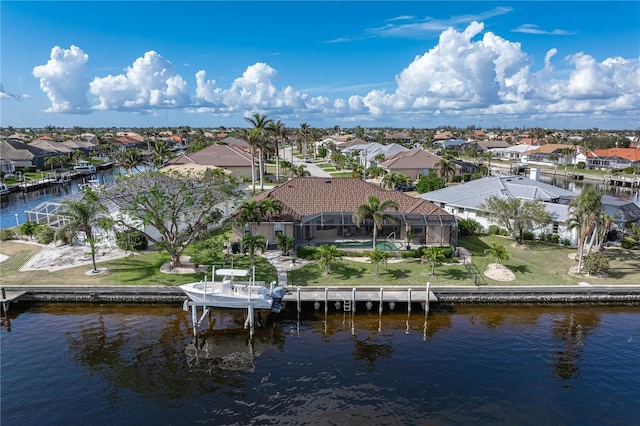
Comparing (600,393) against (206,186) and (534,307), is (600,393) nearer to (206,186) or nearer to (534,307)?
(534,307)

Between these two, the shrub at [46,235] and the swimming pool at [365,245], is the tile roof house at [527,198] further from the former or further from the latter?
the shrub at [46,235]

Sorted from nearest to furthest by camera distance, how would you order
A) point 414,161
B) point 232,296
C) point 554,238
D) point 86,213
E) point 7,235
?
1. point 232,296
2. point 86,213
3. point 7,235
4. point 554,238
5. point 414,161

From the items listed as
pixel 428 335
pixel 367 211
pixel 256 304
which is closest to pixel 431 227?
pixel 367 211

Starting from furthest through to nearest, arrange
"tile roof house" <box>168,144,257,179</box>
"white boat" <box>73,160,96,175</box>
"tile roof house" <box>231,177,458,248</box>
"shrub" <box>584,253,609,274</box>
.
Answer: "white boat" <box>73,160,96,175</box> < "tile roof house" <box>168,144,257,179</box> < "tile roof house" <box>231,177,458,248</box> < "shrub" <box>584,253,609,274</box>

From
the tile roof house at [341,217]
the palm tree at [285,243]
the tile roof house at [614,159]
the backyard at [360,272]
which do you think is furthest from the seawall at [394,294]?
the tile roof house at [614,159]

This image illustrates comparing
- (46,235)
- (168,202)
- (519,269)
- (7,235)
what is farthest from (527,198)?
(7,235)

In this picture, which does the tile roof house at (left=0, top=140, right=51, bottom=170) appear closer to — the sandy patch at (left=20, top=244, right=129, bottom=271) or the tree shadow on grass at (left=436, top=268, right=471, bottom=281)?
the sandy patch at (left=20, top=244, right=129, bottom=271)

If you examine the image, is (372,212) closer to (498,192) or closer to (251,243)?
(251,243)

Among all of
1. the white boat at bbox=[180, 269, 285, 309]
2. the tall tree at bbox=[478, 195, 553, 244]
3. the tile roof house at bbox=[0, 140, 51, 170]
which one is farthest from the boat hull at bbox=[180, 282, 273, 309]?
the tile roof house at bbox=[0, 140, 51, 170]
